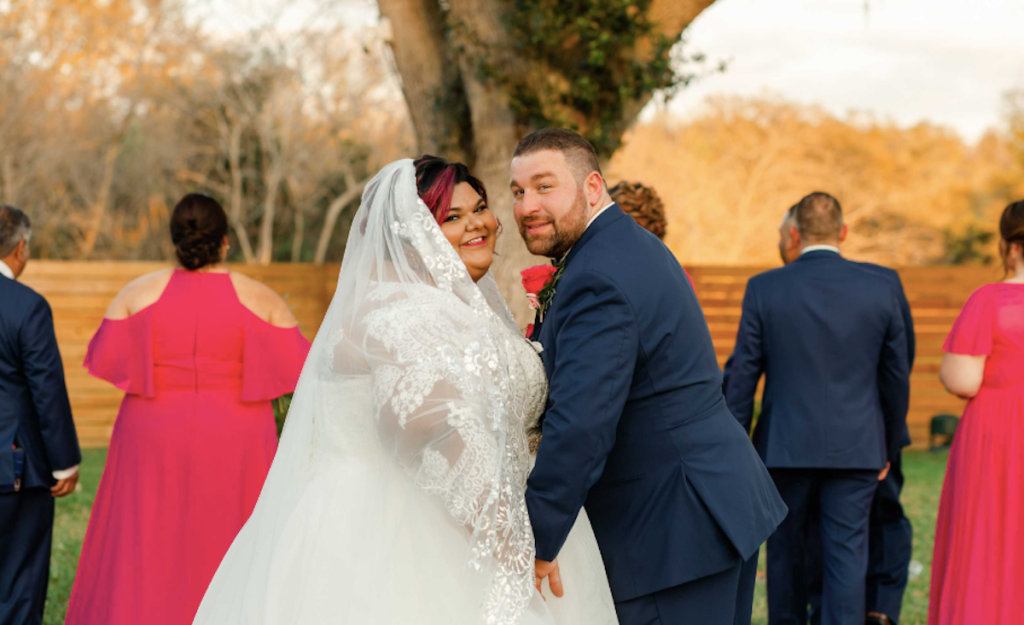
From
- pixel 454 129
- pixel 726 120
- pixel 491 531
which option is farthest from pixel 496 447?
pixel 726 120

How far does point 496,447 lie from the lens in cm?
238

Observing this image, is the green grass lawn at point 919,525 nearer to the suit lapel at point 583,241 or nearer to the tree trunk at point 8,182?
the suit lapel at point 583,241

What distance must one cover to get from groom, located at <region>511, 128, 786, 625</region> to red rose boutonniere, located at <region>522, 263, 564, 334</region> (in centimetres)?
21

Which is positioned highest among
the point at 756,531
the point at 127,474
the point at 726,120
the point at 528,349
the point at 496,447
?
the point at 726,120

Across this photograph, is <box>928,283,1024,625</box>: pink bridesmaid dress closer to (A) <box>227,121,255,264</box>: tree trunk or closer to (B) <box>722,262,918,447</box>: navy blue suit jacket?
(B) <box>722,262,918,447</box>: navy blue suit jacket

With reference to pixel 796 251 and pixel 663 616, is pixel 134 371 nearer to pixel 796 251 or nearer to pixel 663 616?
pixel 663 616

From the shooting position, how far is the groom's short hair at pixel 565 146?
8.46ft

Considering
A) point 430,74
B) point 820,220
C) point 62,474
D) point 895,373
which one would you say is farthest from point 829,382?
point 430,74

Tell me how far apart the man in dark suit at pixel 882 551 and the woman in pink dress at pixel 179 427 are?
2642 millimetres

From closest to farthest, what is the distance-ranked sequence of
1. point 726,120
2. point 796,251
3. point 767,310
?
1. point 767,310
2. point 796,251
3. point 726,120

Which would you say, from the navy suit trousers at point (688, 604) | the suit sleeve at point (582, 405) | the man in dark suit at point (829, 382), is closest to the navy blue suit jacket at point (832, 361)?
the man in dark suit at point (829, 382)

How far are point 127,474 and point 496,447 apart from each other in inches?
104

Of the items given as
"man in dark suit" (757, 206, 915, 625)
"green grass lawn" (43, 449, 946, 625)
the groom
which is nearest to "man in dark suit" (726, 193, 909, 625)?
"man in dark suit" (757, 206, 915, 625)

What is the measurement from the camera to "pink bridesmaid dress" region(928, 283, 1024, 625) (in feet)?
12.9
